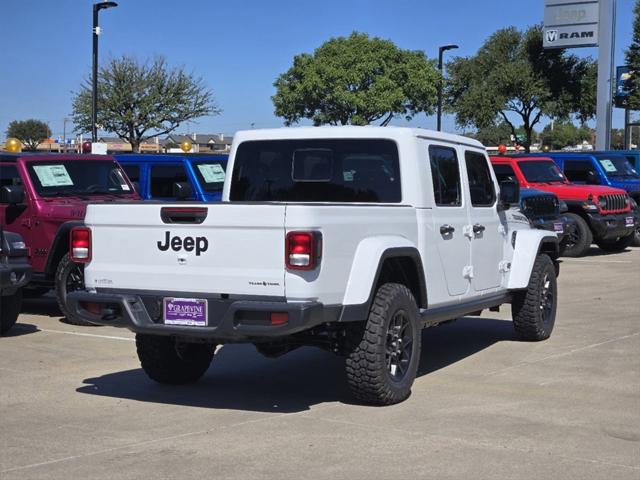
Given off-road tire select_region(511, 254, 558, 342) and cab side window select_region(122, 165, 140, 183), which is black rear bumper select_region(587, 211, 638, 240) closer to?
cab side window select_region(122, 165, 140, 183)

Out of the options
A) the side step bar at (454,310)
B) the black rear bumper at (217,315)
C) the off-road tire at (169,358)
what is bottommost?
the off-road tire at (169,358)

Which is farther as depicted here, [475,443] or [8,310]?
[8,310]

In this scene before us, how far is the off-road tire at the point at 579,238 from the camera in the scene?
18.8 m

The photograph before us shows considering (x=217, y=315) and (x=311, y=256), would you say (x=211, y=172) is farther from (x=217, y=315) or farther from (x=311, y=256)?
(x=311, y=256)

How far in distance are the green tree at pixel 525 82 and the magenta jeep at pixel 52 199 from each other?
37794 mm

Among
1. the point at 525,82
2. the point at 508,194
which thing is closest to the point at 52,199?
the point at 508,194

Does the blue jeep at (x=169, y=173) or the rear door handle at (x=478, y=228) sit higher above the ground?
the blue jeep at (x=169, y=173)

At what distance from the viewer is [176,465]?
5.50m

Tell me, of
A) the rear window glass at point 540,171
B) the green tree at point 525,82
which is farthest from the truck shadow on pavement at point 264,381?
the green tree at point 525,82

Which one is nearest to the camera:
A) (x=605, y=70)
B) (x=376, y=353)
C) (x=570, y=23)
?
(x=376, y=353)

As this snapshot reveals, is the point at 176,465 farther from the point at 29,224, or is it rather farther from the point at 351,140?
the point at 29,224

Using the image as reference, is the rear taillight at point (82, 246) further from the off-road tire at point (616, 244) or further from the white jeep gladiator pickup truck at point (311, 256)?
the off-road tire at point (616, 244)

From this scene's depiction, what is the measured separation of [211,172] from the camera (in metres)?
15.2

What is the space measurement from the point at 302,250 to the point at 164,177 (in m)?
9.23
